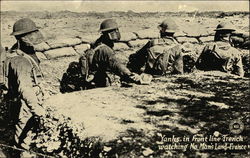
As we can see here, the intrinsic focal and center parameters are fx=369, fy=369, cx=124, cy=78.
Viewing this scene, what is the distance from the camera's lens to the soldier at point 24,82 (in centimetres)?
359

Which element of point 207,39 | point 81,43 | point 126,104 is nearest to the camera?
point 126,104

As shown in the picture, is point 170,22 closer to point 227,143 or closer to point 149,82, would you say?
point 149,82

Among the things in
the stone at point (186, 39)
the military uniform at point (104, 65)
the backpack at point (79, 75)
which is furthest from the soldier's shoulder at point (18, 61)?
the stone at point (186, 39)

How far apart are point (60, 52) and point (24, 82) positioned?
4.16 m

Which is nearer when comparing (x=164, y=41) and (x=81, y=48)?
(x=164, y=41)

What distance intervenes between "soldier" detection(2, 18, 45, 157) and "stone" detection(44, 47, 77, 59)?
3.48 metres

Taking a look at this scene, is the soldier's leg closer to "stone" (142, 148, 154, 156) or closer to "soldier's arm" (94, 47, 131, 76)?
"stone" (142, 148, 154, 156)

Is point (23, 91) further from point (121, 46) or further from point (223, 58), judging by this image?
point (121, 46)

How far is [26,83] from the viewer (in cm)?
359

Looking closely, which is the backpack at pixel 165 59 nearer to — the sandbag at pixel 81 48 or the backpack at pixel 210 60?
the backpack at pixel 210 60

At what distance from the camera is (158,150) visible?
313 cm

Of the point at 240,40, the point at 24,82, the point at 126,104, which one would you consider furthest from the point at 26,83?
the point at 240,40

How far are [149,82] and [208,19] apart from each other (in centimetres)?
678

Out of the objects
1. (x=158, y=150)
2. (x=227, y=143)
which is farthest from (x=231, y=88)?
(x=158, y=150)
